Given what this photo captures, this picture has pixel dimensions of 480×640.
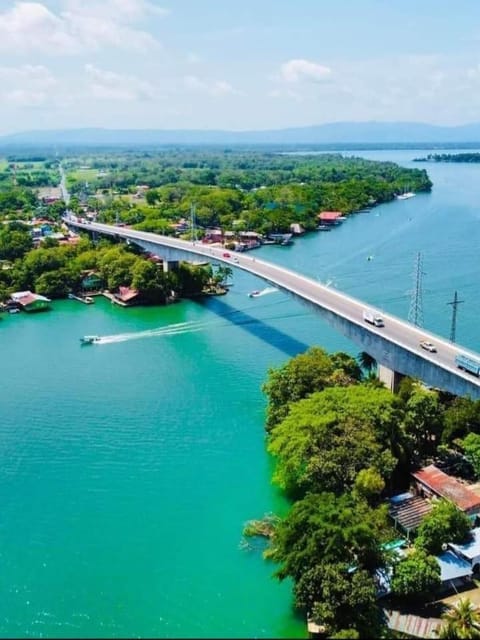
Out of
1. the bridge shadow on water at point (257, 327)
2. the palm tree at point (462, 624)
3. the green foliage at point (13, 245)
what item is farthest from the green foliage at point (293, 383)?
the green foliage at point (13, 245)

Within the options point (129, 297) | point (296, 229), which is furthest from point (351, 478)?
point (296, 229)

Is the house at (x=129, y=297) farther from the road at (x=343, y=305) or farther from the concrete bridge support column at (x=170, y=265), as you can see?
the road at (x=343, y=305)

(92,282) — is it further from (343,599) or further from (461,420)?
(343,599)

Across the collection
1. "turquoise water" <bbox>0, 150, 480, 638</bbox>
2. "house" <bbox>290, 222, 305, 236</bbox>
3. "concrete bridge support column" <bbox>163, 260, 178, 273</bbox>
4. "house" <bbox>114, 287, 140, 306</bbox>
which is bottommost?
"turquoise water" <bbox>0, 150, 480, 638</bbox>

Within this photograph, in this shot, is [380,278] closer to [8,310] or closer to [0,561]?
[8,310]

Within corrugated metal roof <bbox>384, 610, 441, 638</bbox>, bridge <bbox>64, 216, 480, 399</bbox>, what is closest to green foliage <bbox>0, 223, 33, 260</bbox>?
bridge <bbox>64, 216, 480, 399</bbox>

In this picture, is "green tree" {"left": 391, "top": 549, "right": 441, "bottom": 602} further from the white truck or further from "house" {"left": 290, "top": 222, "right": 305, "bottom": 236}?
"house" {"left": 290, "top": 222, "right": 305, "bottom": 236}
